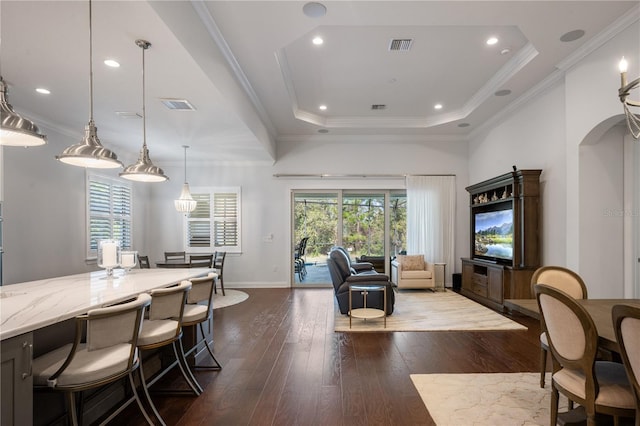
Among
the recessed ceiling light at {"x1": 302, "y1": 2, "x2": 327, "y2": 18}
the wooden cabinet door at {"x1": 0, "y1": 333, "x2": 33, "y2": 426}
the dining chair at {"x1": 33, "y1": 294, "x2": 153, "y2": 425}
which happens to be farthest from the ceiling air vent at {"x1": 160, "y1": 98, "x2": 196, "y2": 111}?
the wooden cabinet door at {"x1": 0, "y1": 333, "x2": 33, "y2": 426}

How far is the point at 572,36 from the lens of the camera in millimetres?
3391

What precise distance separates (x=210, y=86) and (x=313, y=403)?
315cm

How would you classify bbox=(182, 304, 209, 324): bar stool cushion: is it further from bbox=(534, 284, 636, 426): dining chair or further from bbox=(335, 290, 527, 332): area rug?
bbox=(534, 284, 636, 426): dining chair

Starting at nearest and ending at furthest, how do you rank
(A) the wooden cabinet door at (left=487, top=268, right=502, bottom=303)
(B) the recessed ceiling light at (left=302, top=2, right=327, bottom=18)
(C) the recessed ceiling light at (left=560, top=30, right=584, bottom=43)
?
(B) the recessed ceiling light at (left=302, top=2, right=327, bottom=18)
(C) the recessed ceiling light at (left=560, top=30, right=584, bottom=43)
(A) the wooden cabinet door at (left=487, top=268, right=502, bottom=303)

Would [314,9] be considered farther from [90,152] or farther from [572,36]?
[572,36]

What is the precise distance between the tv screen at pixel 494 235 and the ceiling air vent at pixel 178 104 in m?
4.98

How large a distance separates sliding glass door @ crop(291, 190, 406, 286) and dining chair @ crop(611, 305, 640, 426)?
5639mm

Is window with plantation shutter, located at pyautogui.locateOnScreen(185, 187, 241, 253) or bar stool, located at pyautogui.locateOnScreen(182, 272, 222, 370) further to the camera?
window with plantation shutter, located at pyautogui.locateOnScreen(185, 187, 241, 253)

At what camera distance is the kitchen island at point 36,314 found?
1379 mm

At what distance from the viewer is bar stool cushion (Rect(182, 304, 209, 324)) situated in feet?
8.56

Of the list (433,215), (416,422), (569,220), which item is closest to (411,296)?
(433,215)

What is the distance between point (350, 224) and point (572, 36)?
15.8 ft

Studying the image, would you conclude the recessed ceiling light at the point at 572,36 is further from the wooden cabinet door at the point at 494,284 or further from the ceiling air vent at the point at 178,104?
the ceiling air vent at the point at 178,104

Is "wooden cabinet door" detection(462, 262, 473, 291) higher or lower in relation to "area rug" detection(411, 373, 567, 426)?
higher
